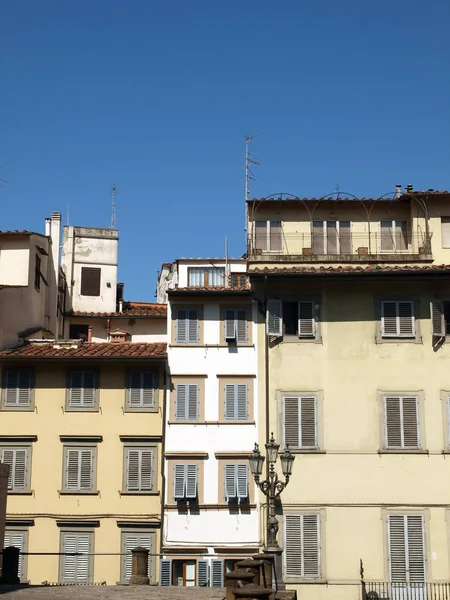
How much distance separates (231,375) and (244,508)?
4.65 m

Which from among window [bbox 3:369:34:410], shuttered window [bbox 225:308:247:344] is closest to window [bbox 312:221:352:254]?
shuttered window [bbox 225:308:247:344]

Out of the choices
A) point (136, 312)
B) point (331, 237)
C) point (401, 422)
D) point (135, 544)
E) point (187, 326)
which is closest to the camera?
point (135, 544)

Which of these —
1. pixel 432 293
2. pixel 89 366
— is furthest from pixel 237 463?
pixel 432 293

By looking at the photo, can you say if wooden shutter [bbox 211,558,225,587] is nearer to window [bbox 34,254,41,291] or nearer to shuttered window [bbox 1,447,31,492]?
shuttered window [bbox 1,447,31,492]

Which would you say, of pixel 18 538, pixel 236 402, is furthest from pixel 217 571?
pixel 18 538

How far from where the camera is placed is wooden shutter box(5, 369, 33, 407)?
3603cm

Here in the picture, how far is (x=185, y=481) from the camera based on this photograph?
34.7 m

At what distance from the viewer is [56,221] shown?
162ft

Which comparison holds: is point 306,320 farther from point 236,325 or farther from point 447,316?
point 447,316

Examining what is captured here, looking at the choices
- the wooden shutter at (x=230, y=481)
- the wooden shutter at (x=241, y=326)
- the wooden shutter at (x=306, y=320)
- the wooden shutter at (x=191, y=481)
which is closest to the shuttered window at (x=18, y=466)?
the wooden shutter at (x=191, y=481)

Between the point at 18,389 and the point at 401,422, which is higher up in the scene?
the point at 18,389

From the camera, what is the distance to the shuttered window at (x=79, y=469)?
115 feet

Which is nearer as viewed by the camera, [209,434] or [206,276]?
[209,434]

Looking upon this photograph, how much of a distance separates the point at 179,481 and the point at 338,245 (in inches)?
447
